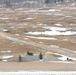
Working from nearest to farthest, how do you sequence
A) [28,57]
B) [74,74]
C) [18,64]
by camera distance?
1. [74,74]
2. [18,64]
3. [28,57]

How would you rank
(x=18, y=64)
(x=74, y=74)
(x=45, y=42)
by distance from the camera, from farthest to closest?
Result: (x=45, y=42) < (x=18, y=64) < (x=74, y=74)

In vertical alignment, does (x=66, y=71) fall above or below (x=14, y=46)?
above

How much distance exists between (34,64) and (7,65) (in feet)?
8.70

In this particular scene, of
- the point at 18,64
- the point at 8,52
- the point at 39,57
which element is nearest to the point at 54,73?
the point at 18,64

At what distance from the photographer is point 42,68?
27.2m

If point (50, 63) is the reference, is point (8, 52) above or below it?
below

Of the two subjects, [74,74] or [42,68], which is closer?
[74,74]

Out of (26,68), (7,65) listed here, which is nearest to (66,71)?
(26,68)

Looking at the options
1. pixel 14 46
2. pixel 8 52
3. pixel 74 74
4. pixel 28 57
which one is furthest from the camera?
pixel 14 46

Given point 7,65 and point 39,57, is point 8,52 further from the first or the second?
point 7,65

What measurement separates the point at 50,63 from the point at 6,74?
6114mm

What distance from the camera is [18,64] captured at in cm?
2900

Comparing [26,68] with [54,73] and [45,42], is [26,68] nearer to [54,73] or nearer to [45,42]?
[54,73]

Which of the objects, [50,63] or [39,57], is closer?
[50,63]
